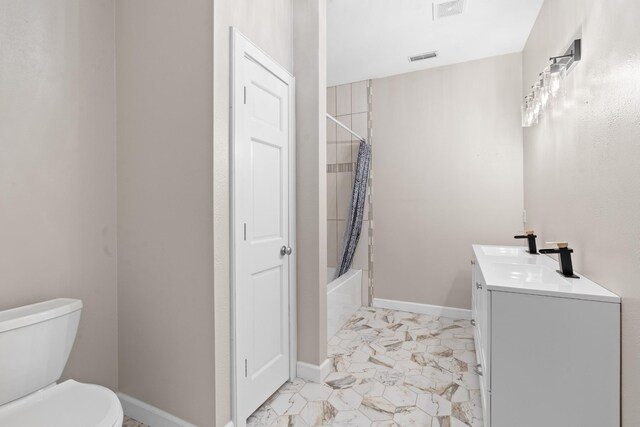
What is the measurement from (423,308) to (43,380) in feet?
10.1

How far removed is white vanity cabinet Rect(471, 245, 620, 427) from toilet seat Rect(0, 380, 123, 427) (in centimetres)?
146

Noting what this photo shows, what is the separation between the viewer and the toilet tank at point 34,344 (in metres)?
1.19

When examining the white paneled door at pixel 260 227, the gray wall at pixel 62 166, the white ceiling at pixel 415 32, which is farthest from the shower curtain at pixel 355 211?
the gray wall at pixel 62 166

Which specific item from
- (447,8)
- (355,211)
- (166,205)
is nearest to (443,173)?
(355,211)

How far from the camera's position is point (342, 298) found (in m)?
3.08

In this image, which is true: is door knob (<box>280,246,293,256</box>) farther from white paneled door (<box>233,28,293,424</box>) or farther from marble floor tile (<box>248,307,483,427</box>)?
marble floor tile (<box>248,307,483,427</box>)

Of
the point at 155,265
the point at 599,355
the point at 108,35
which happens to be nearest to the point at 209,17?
the point at 108,35

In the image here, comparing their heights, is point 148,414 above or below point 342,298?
below

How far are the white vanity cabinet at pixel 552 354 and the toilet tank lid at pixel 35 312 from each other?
1.80m

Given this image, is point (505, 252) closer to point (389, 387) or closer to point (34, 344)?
point (389, 387)

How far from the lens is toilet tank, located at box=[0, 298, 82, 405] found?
→ 119cm

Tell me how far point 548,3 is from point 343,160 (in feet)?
7.09

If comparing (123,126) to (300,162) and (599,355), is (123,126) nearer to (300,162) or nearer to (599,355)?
(300,162)

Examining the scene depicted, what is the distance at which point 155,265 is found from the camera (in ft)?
5.48
